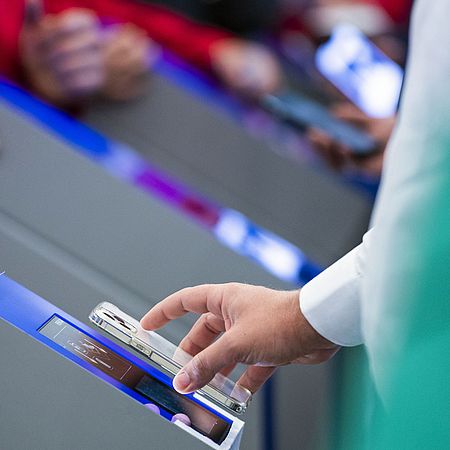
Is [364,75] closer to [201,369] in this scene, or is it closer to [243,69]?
[243,69]

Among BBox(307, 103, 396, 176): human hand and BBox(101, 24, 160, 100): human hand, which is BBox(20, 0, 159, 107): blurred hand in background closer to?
BBox(101, 24, 160, 100): human hand

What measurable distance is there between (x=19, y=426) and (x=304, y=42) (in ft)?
5.73

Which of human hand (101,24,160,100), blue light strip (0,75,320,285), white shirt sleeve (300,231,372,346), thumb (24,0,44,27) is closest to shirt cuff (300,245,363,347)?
white shirt sleeve (300,231,372,346)

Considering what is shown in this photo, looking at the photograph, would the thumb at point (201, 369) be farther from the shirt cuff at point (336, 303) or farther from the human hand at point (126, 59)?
the human hand at point (126, 59)

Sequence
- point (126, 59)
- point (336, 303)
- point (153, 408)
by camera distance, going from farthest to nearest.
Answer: point (126, 59) < point (336, 303) < point (153, 408)

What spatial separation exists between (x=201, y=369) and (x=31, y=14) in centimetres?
97

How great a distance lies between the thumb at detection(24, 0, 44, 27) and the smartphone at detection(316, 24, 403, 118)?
702mm

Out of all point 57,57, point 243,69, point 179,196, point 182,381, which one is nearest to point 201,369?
point 182,381

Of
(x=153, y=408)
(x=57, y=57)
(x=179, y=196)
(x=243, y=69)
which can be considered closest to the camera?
(x=153, y=408)

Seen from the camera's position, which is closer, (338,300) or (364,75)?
(338,300)

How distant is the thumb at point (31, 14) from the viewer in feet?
4.72

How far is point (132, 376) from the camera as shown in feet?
2.34

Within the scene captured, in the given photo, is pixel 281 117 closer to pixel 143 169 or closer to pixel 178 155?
pixel 178 155

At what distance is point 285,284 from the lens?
1.07 m
